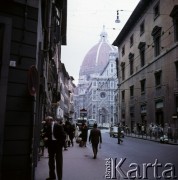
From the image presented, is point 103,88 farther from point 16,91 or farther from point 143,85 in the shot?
point 16,91

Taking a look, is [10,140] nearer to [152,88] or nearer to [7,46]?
[7,46]

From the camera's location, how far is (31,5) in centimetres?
898

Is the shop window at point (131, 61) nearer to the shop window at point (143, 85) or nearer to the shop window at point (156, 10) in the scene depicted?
the shop window at point (143, 85)

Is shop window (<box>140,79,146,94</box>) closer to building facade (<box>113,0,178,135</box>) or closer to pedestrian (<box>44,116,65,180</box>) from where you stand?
building facade (<box>113,0,178,135</box>)

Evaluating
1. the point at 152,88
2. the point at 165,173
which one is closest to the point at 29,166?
the point at 165,173

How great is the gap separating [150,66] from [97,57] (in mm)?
132235

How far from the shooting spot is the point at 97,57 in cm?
17112

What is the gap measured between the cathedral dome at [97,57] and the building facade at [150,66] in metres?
115

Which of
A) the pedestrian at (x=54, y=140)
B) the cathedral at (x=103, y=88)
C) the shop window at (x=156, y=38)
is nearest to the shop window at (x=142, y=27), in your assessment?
the shop window at (x=156, y=38)

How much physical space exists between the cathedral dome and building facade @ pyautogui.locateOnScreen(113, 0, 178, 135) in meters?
115

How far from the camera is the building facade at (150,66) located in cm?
3262

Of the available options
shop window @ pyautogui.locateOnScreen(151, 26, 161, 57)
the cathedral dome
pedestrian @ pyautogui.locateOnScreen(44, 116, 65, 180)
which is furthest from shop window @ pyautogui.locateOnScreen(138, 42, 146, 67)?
the cathedral dome

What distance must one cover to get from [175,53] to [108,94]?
109 metres

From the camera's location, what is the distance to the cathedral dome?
170375 millimetres
